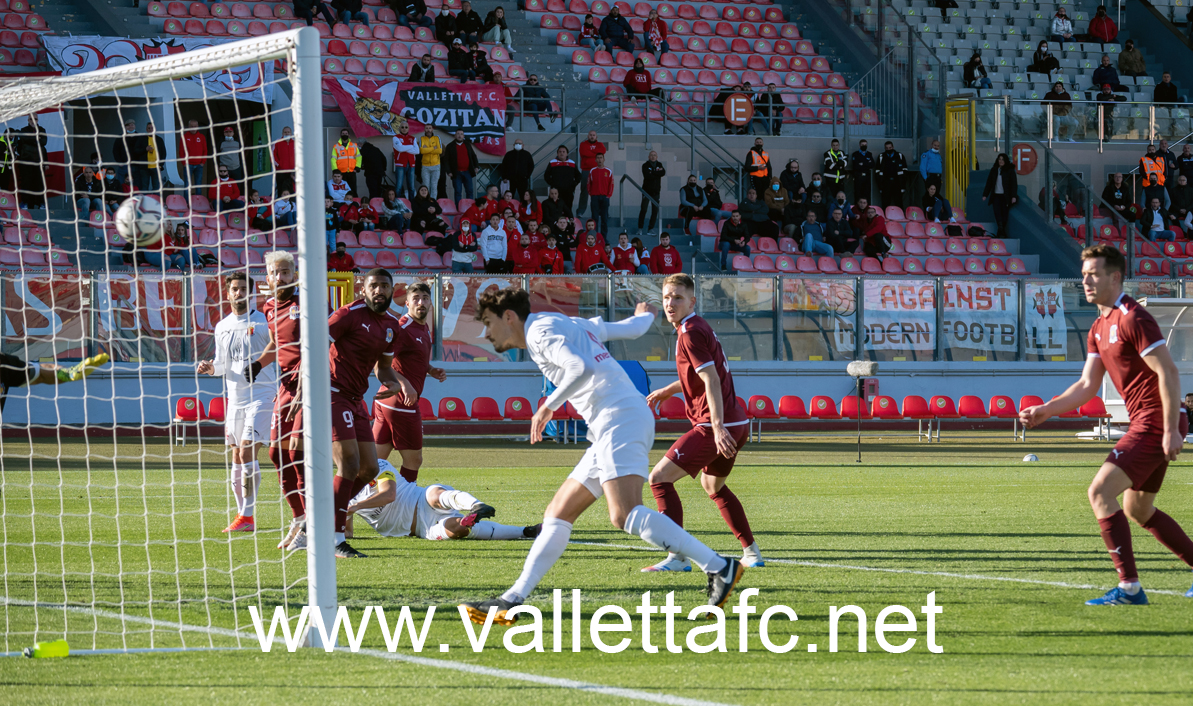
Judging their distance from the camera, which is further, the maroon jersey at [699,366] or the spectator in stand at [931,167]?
the spectator in stand at [931,167]

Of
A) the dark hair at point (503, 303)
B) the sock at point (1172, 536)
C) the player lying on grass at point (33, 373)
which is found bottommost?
the sock at point (1172, 536)

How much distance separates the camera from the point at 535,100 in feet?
87.9

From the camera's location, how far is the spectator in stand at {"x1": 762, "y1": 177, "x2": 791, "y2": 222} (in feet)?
85.4

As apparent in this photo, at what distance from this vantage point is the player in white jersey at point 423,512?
9.46 metres

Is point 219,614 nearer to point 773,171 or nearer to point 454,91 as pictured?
point 454,91

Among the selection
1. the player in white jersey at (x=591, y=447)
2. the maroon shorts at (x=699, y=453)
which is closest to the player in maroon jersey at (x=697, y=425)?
the maroon shorts at (x=699, y=453)

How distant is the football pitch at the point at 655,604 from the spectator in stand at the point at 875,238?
13.0m

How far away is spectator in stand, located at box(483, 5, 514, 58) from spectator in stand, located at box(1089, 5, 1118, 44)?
16.4 m

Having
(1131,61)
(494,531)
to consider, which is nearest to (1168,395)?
(494,531)

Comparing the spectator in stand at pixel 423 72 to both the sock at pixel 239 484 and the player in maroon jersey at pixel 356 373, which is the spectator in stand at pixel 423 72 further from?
the player in maroon jersey at pixel 356 373

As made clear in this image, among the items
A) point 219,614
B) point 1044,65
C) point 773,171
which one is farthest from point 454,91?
point 219,614

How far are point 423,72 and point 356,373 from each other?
1799 centimetres

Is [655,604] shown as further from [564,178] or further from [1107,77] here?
[1107,77]

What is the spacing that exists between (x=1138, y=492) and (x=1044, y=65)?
2809 centimetres
